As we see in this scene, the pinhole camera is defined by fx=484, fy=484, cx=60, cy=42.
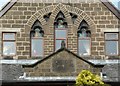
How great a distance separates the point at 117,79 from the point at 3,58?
587 cm

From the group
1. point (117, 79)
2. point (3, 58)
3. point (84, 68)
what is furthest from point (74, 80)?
point (3, 58)

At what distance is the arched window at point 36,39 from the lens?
24.6 metres

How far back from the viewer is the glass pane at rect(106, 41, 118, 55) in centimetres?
2480

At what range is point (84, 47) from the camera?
24719 mm

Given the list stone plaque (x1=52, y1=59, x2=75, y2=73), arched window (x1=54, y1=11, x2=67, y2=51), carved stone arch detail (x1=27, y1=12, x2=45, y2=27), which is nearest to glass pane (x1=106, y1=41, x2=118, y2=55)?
arched window (x1=54, y1=11, x2=67, y2=51)

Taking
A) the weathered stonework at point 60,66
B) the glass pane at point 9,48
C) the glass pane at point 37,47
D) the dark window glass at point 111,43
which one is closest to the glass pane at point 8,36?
the glass pane at point 9,48

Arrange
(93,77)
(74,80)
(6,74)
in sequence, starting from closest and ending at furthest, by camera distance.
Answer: (93,77)
(74,80)
(6,74)

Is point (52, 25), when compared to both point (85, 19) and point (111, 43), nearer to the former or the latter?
point (85, 19)

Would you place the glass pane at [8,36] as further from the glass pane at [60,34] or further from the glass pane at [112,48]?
the glass pane at [112,48]

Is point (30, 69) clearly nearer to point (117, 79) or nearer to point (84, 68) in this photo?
point (84, 68)

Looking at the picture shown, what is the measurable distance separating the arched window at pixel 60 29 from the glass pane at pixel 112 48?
223cm

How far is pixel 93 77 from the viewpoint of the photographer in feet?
67.1

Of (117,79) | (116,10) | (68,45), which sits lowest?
(117,79)

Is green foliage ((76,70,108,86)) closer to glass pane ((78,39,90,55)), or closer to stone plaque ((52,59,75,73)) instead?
stone plaque ((52,59,75,73))
